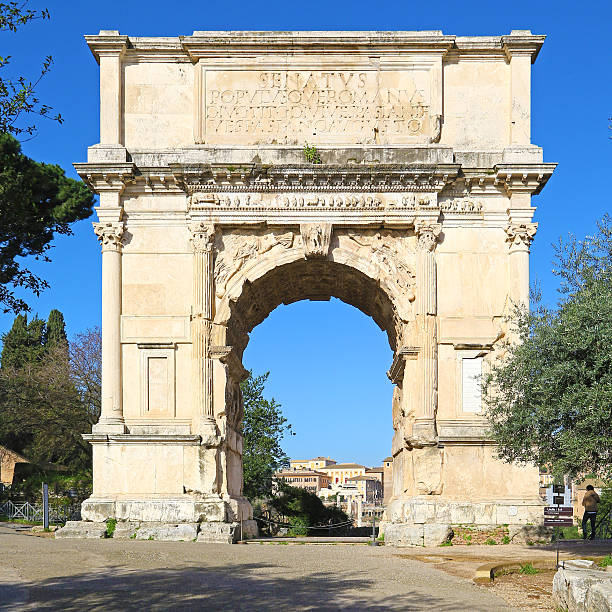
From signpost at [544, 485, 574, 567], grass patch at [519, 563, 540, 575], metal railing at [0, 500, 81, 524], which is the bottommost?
metal railing at [0, 500, 81, 524]

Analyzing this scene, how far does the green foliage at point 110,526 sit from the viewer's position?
18.5m

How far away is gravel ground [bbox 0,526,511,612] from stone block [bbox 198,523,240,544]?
5.57 ft

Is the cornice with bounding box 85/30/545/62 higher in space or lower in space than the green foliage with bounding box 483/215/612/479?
higher

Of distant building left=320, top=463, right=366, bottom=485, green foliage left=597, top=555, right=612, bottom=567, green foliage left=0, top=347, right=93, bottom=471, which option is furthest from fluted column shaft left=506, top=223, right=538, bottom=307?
A: distant building left=320, top=463, right=366, bottom=485

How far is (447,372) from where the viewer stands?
19.7 metres

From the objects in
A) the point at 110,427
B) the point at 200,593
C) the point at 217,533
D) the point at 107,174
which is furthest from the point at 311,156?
the point at 200,593

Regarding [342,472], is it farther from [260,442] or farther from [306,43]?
[306,43]

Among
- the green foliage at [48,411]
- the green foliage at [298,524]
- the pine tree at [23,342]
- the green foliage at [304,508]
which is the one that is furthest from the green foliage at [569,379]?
the pine tree at [23,342]

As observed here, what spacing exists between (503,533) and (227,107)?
10.0 meters

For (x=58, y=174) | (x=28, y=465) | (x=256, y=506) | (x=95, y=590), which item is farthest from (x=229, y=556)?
(x=28, y=465)

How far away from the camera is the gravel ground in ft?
32.6

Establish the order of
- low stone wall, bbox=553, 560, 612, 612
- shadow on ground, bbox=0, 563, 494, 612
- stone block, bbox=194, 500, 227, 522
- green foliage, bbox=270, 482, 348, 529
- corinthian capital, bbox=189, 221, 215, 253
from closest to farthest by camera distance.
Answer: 1. low stone wall, bbox=553, 560, 612, 612
2. shadow on ground, bbox=0, 563, 494, 612
3. stone block, bbox=194, 500, 227, 522
4. corinthian capital, bbox=189, 221, 215, 253
5. green foliage, bbox=270, 482, 348, 529

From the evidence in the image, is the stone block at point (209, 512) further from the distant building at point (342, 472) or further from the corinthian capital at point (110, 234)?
the distant building at point (342, 472)

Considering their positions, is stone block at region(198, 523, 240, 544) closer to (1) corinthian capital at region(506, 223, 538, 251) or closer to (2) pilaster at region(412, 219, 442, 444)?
(2) pilaster at region(412, 219, 442, 444)
